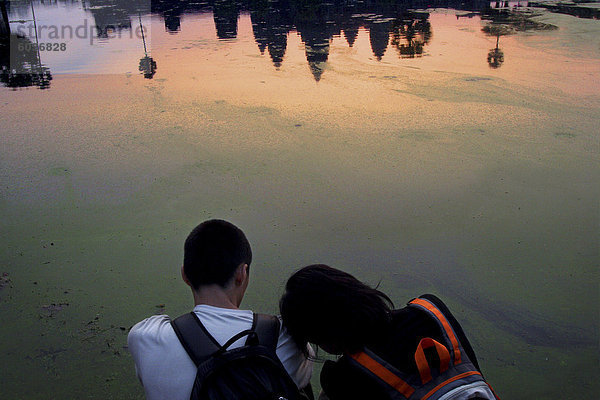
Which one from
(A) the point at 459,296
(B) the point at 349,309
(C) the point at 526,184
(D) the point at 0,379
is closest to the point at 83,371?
(D) the point at 0,379

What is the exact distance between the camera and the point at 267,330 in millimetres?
1043

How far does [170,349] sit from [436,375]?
532mm

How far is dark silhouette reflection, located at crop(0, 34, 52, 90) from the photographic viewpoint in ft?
18.3

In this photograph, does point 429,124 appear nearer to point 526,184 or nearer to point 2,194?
point 526,184

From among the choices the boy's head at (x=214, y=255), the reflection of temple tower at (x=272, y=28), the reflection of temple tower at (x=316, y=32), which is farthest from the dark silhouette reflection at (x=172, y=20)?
the boy's head at (x=214, y=255)

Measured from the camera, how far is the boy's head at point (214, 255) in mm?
1127

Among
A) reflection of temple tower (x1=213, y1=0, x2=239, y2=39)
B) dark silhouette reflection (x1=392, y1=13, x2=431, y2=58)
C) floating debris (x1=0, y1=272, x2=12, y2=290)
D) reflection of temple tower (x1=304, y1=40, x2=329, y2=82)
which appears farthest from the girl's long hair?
reflection of temple tower (x1=213, y1=0, x2=239, y2=39)

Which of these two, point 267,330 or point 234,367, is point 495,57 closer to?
point 267,330

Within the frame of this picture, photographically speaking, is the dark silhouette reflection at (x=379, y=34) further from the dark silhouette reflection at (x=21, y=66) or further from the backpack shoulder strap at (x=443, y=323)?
the backpack shoulder strap at (x=443, y=323)

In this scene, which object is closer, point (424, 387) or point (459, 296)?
point (424, 387)

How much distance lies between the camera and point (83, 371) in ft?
5.75

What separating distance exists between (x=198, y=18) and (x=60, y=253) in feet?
28.5

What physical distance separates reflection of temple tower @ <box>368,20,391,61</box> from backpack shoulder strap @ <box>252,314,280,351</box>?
5.27m

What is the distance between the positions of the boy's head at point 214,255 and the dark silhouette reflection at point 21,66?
4961 millimetres
